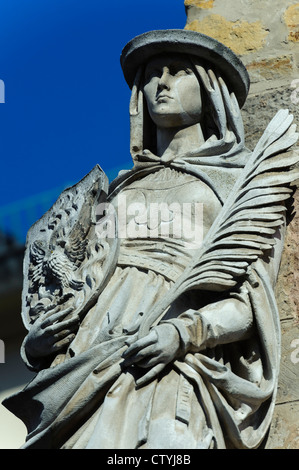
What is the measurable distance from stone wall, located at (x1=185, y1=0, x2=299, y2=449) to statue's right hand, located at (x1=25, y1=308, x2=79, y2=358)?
0.86 metres

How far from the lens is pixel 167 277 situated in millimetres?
5109

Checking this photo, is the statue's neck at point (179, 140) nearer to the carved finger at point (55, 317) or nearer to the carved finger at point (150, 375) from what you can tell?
the carved finger at point (55, 317)

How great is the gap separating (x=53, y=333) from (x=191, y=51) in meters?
1.30

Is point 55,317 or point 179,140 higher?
point 179,140

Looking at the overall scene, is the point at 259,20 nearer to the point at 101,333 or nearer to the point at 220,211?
the point at 220,211

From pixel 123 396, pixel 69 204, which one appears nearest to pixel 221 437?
pixel 123 396

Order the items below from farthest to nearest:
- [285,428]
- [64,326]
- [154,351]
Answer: [285,428] → [64,326] → [154,351]

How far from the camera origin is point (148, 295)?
5070mm

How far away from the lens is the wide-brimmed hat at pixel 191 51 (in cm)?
557

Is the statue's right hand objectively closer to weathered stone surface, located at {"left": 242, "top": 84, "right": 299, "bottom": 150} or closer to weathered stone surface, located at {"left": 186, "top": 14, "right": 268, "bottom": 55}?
weathered stone surface, located at {"left": 242, "top": 84, "right": 299, "bottom": 150}

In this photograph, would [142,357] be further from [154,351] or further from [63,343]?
[63,343]

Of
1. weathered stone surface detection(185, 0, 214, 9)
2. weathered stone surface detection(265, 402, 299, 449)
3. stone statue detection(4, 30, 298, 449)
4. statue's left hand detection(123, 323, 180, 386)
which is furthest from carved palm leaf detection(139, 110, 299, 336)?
weathered stone surface detection(185, 0, 214, 9)

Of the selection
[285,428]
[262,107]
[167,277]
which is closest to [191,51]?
[262,107]

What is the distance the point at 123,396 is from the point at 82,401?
15 centimetres
